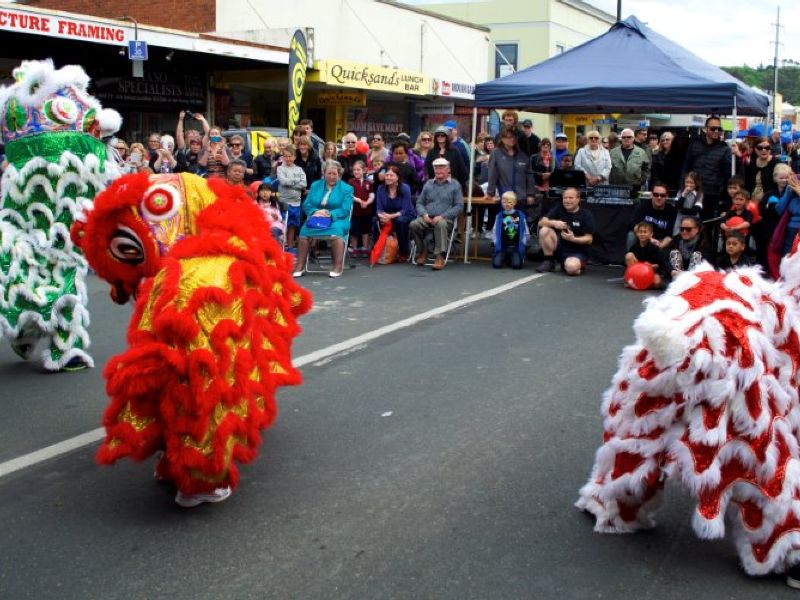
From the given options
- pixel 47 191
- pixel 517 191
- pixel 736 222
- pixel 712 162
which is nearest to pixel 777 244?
pixel 736 222

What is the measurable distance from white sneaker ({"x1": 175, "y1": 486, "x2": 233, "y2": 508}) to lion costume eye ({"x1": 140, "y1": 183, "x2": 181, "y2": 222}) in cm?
135

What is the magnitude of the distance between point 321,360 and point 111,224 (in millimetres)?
2864

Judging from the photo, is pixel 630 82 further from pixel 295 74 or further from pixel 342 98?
pixel 342 98

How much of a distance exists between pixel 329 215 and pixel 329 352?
4.99 metres

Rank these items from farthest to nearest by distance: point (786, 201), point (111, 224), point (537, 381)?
1. point (786, 201)
2. point (537, 381)
3. point (111, 224)

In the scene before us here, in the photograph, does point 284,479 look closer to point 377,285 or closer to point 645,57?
point 377,285

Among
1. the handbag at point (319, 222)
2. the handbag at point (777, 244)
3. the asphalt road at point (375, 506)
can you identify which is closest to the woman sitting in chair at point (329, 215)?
the handbag at point (319, 222)

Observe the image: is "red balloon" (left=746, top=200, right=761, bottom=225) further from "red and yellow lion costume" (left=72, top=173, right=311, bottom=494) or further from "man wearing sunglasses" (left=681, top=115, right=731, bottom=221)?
"red and yellow lion costume" (left=72, top=173, right=311, bottom=494)

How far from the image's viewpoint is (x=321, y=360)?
7.40 metres

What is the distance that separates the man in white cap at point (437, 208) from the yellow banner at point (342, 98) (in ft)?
42.9

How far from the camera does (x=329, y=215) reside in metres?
12.4

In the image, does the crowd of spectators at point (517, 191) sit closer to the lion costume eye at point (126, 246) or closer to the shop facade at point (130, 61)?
the shop facade at point (130, 61)

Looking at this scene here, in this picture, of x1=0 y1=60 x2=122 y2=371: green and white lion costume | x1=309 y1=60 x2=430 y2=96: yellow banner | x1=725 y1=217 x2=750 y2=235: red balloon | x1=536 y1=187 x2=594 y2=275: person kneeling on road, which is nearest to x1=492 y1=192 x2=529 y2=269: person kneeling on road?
x1=536 y1=187 x2=594 y2=275: person kneeling on road

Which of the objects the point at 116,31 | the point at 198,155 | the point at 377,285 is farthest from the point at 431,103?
the point at 377,285
